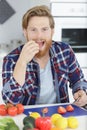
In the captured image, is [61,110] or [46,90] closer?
[61,110]

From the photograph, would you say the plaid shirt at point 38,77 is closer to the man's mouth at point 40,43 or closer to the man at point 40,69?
the man at point 40,69

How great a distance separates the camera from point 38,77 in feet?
6.16

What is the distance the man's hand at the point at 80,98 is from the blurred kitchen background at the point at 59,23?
40.4 inches

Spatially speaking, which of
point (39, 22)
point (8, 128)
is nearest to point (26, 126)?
point (8, 128)

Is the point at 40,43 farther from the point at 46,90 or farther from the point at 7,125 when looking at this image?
the point at 7,125

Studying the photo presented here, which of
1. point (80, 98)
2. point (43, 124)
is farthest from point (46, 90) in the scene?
point (43, 124)

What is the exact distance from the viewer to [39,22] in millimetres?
1826

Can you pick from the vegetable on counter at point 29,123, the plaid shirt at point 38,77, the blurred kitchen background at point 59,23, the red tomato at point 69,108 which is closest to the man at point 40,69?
the plaid shirt at point 38,77

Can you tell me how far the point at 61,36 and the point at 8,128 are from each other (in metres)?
1.76

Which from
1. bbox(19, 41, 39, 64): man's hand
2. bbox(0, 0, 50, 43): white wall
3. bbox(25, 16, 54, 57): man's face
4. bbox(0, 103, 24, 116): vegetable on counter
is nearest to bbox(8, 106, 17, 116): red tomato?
bbox(0, 103, 24, 116): vegetable on counter

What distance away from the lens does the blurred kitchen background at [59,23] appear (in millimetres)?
2807

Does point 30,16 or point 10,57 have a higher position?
point 30,16

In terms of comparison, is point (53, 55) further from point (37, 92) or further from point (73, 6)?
point (73, 6)

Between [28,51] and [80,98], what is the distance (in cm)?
38
